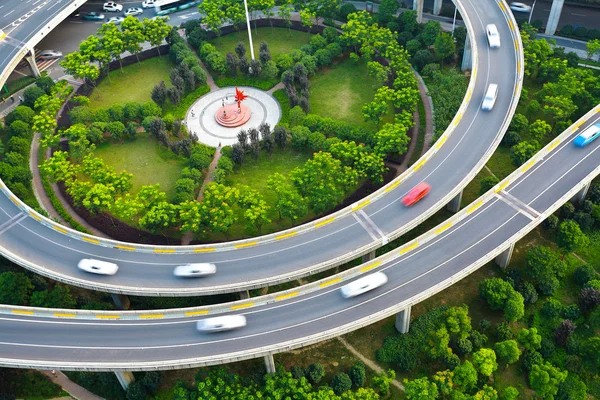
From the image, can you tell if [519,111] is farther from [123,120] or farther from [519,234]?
[123,120]

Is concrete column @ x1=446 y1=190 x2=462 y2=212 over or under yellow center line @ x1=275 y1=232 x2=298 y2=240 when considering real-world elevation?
under

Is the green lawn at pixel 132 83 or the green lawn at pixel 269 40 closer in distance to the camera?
the green lawn at pixel 132 83

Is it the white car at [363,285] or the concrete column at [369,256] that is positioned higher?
the white car at [363,285]

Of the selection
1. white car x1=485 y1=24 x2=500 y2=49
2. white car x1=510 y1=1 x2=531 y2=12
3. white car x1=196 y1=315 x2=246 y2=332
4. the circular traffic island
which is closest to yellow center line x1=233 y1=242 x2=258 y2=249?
white car x1=196 y1=315 x2=246 y2=332

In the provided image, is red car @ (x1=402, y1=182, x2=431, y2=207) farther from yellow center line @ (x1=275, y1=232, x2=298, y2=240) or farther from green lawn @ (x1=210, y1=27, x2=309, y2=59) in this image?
green lawn @ (x1=210, y1=27, x2=309, y2=59)

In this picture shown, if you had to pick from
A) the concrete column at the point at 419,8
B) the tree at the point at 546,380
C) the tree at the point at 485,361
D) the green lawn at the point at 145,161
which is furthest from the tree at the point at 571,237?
the concrete column at the point at 419,8

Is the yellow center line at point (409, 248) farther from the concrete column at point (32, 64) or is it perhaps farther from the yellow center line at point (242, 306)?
the concrete column at point (32, 64)
